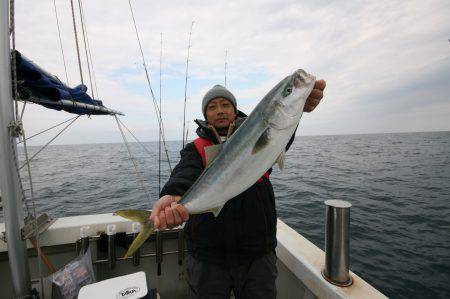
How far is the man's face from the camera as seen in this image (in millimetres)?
3350

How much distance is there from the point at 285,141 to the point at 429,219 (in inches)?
494

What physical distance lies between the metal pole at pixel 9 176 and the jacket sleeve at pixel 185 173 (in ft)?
5.32

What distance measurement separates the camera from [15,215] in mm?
2809

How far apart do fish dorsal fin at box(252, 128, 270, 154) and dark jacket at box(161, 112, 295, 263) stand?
2.37 ft

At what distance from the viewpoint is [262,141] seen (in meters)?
2.41

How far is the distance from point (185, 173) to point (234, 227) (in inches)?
32.6

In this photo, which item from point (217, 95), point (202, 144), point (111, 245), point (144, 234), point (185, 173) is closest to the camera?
point (144, 234)

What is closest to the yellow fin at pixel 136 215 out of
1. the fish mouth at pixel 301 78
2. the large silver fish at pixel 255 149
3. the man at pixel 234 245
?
the large silver fish at pixel 255 149

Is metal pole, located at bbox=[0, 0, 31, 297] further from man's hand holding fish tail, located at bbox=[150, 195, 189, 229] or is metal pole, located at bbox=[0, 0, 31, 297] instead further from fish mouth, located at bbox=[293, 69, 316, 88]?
fish mouth, located at bbox=[293, 69, 316, 88]

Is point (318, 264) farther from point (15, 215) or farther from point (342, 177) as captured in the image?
point (342, 177)

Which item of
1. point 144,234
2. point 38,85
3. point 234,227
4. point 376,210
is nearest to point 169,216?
point 144,234

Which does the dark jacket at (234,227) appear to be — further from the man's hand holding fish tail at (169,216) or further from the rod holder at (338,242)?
the rod holder at (338,242)

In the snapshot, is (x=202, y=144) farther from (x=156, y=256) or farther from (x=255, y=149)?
(x=156, y=256)

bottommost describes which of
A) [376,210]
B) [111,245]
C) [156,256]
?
[376,210]
